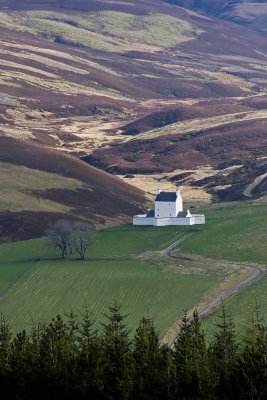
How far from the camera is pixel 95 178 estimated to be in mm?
122250

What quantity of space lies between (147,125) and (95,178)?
7219cm

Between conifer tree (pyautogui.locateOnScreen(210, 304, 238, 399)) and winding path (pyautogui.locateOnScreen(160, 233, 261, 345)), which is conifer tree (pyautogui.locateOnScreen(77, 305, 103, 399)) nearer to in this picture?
conifer tree (pyautogui.locateOnScreen(210, 304, 238, 399))

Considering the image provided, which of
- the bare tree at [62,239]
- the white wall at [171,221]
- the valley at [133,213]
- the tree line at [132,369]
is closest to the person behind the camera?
the tree line at [132,369]

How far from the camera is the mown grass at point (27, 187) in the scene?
103m

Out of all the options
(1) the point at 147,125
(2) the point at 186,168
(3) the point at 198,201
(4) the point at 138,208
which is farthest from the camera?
(1) the point at 147,125

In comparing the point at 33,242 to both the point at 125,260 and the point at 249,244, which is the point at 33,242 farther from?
the point at 249,244

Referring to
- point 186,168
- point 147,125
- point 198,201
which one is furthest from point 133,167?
point 147,125

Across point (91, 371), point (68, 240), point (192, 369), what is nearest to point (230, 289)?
point (68, 240)

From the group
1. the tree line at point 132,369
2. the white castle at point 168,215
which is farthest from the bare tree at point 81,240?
the tree line at point 132,369

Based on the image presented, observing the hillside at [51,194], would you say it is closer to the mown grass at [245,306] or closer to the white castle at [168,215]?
the white castle at [168,215]

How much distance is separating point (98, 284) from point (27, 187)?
144ft

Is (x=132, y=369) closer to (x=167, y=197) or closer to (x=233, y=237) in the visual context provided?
(x=233, y=237)

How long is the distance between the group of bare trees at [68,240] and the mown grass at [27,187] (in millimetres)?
16445

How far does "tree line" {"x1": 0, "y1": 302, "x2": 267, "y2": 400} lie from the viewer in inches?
1486
